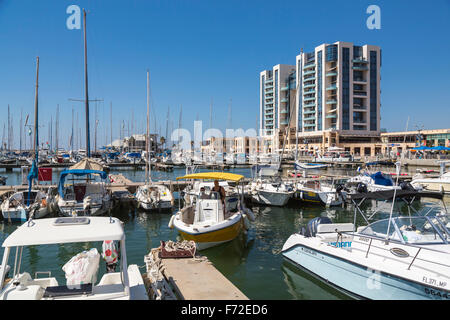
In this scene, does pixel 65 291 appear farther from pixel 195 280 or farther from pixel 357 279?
pixel 357 279

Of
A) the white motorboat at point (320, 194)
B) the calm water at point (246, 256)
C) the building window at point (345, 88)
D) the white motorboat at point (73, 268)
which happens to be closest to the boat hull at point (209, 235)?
the calm water at point (246, 256)

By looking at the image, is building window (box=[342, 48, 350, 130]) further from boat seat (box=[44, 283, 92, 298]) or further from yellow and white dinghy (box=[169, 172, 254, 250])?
boat seat (box=[44, 283, 92, 298])

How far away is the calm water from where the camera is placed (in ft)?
34.3

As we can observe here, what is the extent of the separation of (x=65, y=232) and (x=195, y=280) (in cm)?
370

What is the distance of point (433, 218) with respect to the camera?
383 inches

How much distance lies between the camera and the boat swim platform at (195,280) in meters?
7.52

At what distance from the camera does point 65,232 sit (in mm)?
5863

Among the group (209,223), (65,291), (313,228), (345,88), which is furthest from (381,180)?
(345,88)

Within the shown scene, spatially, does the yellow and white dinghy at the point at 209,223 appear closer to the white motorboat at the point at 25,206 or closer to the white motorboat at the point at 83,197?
the white motorboat at the point at 83,197

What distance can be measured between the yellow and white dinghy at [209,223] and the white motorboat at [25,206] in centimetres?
908

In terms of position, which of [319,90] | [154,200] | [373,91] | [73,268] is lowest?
[154,200]
